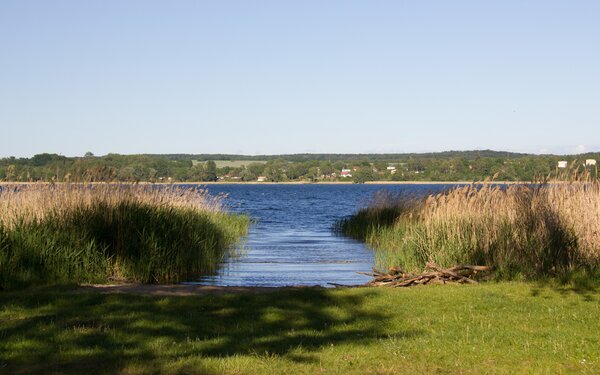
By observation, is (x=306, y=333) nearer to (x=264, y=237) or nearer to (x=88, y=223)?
(x=88, y=223)

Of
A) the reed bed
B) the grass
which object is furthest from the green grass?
the reed bed

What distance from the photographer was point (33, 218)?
50.9 feet

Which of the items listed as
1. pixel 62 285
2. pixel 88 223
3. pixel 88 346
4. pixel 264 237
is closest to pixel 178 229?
pixel 88 223

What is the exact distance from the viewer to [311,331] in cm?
941

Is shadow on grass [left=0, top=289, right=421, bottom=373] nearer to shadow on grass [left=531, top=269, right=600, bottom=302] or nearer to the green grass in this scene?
the green grass

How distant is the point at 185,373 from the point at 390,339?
2.58m

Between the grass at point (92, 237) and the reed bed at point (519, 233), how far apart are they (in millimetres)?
5036

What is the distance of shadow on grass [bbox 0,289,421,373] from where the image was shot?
7.96 metres

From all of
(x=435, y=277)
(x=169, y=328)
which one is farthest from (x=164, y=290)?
(x=435, y=277)

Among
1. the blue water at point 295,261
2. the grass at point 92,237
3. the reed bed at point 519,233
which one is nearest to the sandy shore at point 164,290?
the grass at point 92,237

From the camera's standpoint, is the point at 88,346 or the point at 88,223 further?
the point at 88,223

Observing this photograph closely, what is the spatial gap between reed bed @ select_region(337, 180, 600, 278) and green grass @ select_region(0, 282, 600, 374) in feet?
6.65

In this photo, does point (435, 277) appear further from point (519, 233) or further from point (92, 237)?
point (92, 237)

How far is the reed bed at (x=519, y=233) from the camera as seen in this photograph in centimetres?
1479
